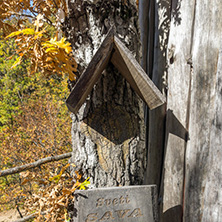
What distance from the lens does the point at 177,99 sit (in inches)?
82.7

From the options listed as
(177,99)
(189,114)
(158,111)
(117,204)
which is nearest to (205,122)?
(189,114)

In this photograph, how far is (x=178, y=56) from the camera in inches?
83.4

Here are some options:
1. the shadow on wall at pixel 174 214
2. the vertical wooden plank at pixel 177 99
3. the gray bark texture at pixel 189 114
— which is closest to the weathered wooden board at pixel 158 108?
the gray bark texture at pixel 189 114

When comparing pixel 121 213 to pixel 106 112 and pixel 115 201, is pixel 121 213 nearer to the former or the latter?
pixel 115 201

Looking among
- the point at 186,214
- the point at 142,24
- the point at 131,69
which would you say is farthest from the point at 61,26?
the point at 186,214

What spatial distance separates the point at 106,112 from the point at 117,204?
1.86ft

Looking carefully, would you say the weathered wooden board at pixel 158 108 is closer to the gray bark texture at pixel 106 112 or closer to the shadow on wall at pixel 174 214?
the shadow on wall at pixel 174 214

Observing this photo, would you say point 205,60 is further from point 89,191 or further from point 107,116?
point 89,191

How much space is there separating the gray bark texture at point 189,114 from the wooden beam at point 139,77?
75 cm

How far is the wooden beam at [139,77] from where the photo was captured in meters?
1.25

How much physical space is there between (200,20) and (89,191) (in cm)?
167

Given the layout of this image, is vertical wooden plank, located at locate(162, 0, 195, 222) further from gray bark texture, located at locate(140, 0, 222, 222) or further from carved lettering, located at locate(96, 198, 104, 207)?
carved lettering, located at locate(96, 198, 104, 207)

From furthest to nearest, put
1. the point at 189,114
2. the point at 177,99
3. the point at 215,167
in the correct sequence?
1. the point at 177,99
2. the point at 189,114
3. the point at 215,167

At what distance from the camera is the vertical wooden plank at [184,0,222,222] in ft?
5.86
